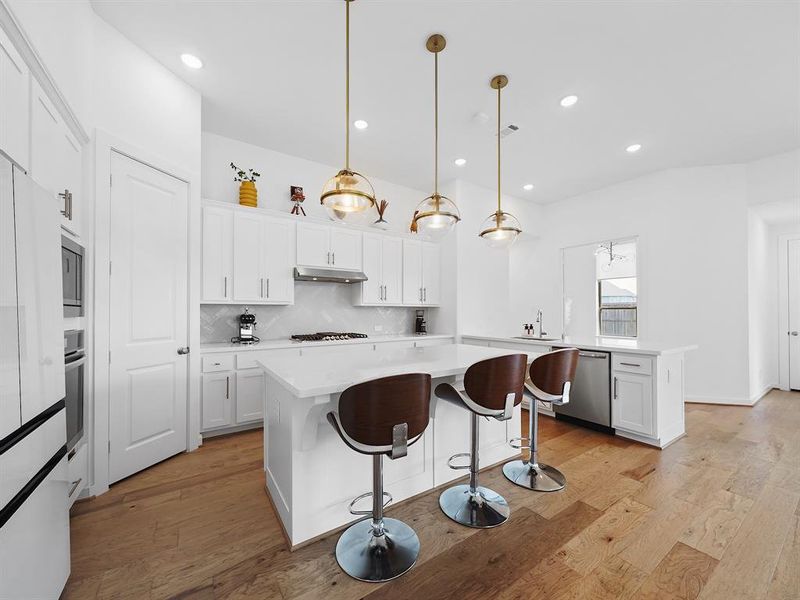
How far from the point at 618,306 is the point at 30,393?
6347 millimetres

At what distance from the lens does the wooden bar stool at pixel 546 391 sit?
88.6 inches

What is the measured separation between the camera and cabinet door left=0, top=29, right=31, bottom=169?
4.42 ft

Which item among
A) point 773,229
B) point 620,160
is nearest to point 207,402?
point 620,160

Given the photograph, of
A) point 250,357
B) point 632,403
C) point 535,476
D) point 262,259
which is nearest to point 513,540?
point 535,476

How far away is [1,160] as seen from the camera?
1.01 metres

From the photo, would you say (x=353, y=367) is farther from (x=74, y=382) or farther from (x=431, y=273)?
(x=431, y=273)

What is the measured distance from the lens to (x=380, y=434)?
57.9 inches

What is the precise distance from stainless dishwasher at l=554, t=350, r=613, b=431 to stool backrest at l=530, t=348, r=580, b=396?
1.31m

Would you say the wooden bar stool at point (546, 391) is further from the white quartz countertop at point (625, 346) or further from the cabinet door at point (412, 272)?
the cabinet door at point (412, 272)

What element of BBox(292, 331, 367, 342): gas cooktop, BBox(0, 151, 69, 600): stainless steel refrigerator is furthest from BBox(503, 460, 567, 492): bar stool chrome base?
BBox(0, 151, 69, 600): stainless steel refrigerator

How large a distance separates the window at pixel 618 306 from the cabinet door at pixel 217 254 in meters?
5.37

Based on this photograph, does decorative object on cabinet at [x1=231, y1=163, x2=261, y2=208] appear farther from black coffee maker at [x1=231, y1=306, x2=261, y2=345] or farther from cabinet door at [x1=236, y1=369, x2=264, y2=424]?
cabinet door at [x1=236, y1=369, x2=264, y2=424]

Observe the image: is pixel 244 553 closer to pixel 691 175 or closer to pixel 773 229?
pixel 691 175

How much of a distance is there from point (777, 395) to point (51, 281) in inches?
303
